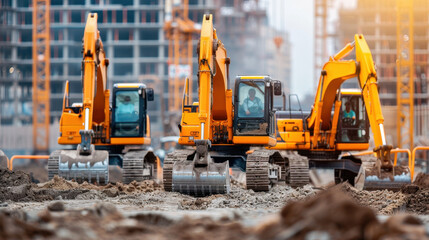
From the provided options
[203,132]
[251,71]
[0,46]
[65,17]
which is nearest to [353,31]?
[251,71]

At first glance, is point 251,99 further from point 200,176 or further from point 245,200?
point 245,200

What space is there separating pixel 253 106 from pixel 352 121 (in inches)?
183

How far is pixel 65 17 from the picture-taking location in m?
96.9

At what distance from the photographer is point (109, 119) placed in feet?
76.3

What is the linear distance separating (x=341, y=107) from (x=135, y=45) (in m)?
79.4

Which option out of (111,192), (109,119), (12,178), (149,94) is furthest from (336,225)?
(149,94)

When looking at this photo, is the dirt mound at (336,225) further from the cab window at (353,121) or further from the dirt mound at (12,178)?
the cab window at (353,121)

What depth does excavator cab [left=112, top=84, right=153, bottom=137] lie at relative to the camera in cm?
2303

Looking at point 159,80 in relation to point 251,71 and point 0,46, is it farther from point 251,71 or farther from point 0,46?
point 251,71

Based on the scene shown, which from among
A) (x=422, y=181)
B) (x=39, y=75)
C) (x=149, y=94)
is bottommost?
(x=422, y=181)

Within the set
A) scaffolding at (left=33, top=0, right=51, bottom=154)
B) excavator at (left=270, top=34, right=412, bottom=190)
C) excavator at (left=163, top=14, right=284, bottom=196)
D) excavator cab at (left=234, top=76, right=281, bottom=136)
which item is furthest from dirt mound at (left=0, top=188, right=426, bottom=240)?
scaffolding at (left=33, top=0, right=51, bottom=154)

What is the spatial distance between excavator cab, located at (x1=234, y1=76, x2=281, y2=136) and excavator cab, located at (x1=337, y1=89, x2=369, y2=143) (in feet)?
13.5

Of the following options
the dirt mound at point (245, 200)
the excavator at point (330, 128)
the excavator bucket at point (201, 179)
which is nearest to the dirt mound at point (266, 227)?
the dirt mound at point (245, 200)

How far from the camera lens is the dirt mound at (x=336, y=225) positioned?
274 inches
